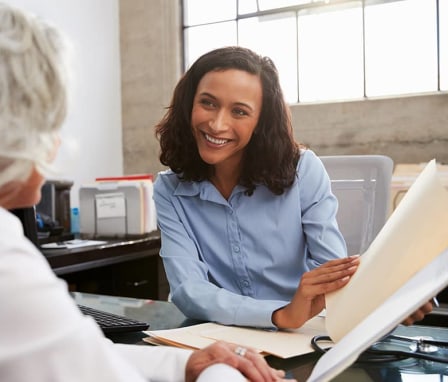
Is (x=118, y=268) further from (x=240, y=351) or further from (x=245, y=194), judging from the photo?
(x=240, y=351)

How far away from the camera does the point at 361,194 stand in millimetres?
1794

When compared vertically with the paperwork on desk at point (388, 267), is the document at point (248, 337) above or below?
below

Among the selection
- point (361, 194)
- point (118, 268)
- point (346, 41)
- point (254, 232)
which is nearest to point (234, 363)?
point (254, 232)

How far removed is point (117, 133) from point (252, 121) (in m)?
3.56

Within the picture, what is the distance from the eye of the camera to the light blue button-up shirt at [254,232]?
1.49 metres

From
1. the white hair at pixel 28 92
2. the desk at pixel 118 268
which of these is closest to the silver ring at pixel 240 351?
the white hair at pixel 28 92

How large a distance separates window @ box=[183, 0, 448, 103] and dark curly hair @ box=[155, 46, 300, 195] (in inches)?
100

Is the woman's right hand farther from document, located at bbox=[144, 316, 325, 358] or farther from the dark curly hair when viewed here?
the dark curly hair

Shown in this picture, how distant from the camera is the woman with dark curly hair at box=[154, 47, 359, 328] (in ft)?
4.95

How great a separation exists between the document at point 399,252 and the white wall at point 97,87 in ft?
11.7

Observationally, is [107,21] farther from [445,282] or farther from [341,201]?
[445,282]

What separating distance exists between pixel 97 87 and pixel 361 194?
3.43 metres

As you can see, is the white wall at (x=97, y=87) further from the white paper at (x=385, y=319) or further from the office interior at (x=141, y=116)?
the white paper at (x=385, y=319)

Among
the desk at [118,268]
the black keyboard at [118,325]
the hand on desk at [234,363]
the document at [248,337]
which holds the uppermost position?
the hand on desk at [234,363]
